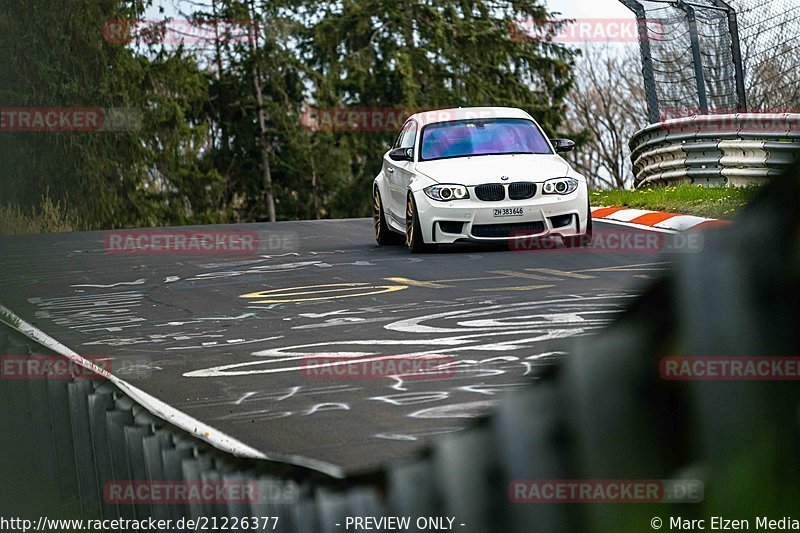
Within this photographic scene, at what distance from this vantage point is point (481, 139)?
50.7 ft

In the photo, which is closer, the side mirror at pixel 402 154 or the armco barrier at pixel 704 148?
the side mirror at pixel 402 154

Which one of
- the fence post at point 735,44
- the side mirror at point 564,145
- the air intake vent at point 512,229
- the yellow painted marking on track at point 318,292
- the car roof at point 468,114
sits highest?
the fence post at point 735,44

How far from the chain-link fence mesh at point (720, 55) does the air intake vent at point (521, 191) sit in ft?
9.86

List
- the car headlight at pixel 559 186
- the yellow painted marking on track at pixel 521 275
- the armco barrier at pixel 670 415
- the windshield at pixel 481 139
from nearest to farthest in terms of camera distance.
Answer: the armco barrier at pixel 670 415, the yellow painted marking on track at pixel 521 275, the car headlight at pixel 559 186, the windshield at pixel 481 139

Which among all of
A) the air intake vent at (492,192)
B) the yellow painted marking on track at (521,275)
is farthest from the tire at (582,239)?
the yellow painted marking on track at (521,275)

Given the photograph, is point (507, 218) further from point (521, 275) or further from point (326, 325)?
point (326, 325)

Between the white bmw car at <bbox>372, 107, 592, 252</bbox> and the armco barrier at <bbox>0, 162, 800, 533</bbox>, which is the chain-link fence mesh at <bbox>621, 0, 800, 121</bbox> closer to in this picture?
the white bmw car at <bbox>372, 107, 592, 252</bbox>

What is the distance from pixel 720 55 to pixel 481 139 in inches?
134

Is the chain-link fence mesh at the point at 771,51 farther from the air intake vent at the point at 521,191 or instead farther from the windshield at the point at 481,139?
the air intake vent at the point at 521,191

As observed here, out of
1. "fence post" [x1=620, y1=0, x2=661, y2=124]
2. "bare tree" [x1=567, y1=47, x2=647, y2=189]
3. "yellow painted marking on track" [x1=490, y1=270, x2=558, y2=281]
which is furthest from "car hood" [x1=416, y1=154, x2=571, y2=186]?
"bare tree" [x1=567, y1=47, x2=647, y2=189]

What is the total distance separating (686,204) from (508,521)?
52.1ft

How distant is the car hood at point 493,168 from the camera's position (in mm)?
14133

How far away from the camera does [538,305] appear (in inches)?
374

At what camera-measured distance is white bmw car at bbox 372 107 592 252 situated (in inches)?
551
